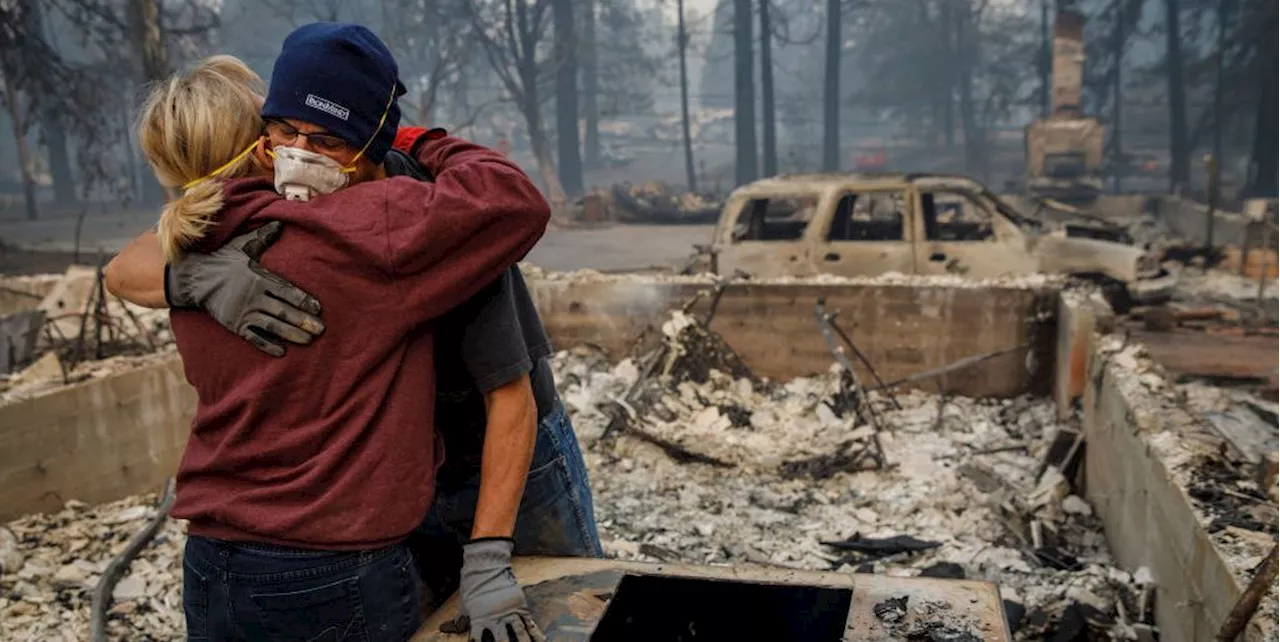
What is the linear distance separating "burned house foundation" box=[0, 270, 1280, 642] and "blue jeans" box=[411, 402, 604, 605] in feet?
0.51

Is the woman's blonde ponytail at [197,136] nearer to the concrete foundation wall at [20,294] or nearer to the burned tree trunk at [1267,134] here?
the concrete foundation wall at [20,294]

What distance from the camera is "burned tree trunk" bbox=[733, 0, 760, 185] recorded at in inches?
1116

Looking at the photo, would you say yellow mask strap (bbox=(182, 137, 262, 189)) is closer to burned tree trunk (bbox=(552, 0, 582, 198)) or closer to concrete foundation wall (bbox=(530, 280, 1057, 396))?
concrete foundation wall (bbox=(530, 280, 1057, 396))

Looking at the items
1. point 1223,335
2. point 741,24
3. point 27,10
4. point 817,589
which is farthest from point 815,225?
point 741,24

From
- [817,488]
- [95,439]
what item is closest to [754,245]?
[817,488]

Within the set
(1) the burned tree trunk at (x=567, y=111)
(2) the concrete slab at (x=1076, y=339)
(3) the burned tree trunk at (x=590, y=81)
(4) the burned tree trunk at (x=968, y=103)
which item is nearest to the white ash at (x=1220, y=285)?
(2) the concrete slab at (x=1076, y=339)

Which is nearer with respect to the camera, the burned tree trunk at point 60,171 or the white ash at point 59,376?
the white ash at point 59,376

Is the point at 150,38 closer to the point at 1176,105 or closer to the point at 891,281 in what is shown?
the point at 891,281

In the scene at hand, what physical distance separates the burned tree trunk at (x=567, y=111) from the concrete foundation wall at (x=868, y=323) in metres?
24.4

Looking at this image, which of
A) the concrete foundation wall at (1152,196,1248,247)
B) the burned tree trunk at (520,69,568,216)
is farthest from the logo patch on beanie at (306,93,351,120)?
the burned tree trunk at (520,69,568,216)

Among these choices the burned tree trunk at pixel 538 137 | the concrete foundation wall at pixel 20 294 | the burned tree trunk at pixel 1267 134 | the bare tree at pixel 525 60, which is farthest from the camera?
the burned tree trunk at pixel 538 137

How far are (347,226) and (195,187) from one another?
36 centimetres

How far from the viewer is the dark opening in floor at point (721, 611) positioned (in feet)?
6.47

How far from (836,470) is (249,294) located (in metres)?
4.72
